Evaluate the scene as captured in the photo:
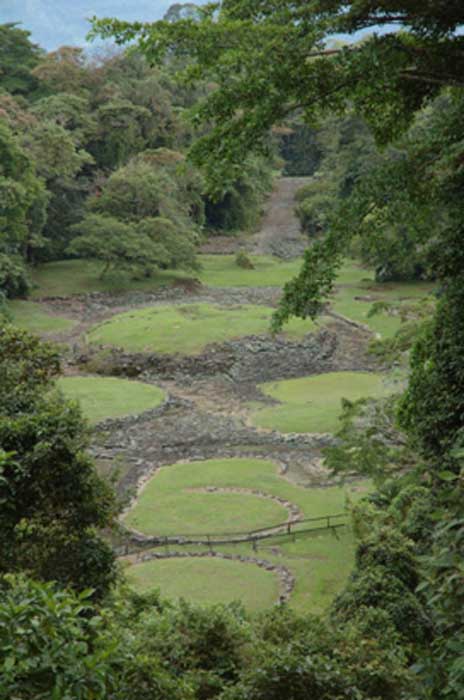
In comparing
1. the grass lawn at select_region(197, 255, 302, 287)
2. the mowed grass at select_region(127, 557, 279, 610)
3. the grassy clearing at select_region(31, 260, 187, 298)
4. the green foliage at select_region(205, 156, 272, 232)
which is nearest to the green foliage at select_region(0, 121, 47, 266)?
the grassy clearing at select_region(31, 260, 187, 298)

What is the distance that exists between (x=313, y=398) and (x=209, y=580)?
13.0m

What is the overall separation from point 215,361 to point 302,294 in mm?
21209

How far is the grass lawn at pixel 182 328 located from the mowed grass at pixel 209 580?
16138mm

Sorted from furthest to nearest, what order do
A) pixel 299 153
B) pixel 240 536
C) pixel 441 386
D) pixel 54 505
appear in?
pixel 299 153, pixel 240 536, pixel 54 505, pixel 441 386

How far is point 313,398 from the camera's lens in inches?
1027

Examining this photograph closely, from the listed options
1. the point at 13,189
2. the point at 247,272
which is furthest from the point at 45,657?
the point at 247,272

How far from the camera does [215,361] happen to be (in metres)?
29.4

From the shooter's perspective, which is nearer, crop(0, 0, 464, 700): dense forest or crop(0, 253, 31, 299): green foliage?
crop(0, 0, 464, 700): dense forest

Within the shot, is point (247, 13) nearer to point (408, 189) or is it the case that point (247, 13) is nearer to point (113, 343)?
point (408, 189)

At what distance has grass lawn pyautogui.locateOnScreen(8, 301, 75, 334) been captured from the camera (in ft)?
110

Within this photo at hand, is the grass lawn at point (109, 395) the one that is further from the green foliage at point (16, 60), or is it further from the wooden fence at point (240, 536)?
the green foliage at point (16, 60)

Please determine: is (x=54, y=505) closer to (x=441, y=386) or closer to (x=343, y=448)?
(x=441, y=386)

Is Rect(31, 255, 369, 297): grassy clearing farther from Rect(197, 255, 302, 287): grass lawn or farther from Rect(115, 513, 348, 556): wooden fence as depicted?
Rect(115, 513, 348, 556): wooden fence

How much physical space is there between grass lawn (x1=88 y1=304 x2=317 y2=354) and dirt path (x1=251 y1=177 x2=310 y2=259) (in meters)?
18.3
